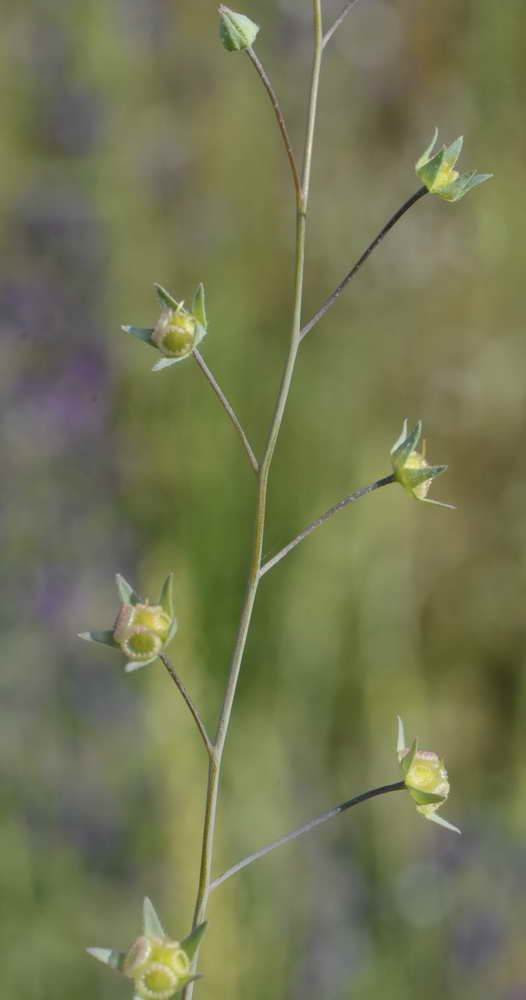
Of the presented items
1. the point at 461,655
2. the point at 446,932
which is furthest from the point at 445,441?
the point at 446,932

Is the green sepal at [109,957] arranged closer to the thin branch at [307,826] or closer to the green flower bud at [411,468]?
the thin branch at [307,826]

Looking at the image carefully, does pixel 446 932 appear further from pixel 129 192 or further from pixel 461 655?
pixel 129 192

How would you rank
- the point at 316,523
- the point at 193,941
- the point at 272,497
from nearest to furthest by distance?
the point at 193,941 < the point at 316,523 < the point at 272,497

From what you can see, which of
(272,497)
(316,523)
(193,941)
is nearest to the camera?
(193,941)

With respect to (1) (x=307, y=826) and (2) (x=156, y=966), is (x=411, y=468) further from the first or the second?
(2) (x=156, y=966)

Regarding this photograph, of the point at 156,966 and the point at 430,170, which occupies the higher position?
the point at 430,170

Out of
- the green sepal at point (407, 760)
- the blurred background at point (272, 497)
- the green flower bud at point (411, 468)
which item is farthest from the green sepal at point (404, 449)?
the blurred background at point (272, 497)

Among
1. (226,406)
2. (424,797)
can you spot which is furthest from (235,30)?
(424,797)
